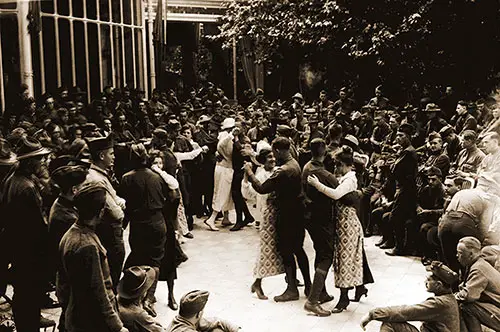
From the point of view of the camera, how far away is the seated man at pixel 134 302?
4.97m

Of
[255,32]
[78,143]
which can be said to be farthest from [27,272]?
[255,32]

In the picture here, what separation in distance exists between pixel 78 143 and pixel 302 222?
264 cm

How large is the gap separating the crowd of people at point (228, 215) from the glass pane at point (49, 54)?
10.8 ft

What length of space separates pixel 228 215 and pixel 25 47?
6.19 m

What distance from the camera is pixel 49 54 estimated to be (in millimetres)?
16203

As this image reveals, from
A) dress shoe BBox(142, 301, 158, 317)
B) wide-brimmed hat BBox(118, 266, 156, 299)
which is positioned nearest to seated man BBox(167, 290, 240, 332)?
wide-brimmed hat BBox(118, 266, 156, 299)

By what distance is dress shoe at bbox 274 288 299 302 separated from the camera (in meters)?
7.66

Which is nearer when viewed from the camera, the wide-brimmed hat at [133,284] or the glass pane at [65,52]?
the wide-brimmed hat at [133,284]

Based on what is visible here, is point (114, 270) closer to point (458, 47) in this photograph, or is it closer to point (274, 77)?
point (458, 47)

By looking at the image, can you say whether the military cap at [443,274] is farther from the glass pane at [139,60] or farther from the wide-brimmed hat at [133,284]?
the glass pane at [139,60]

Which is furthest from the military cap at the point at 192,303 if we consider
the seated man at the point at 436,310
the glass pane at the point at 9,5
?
the glass pane at the point at 9,5

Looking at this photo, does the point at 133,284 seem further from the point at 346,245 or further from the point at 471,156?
the point at 471,156

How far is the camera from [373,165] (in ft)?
36.2

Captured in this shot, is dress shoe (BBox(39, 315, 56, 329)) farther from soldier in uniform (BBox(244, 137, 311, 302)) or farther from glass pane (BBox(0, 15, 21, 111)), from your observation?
glass pane (BBox(0, 15, 21, 111))
